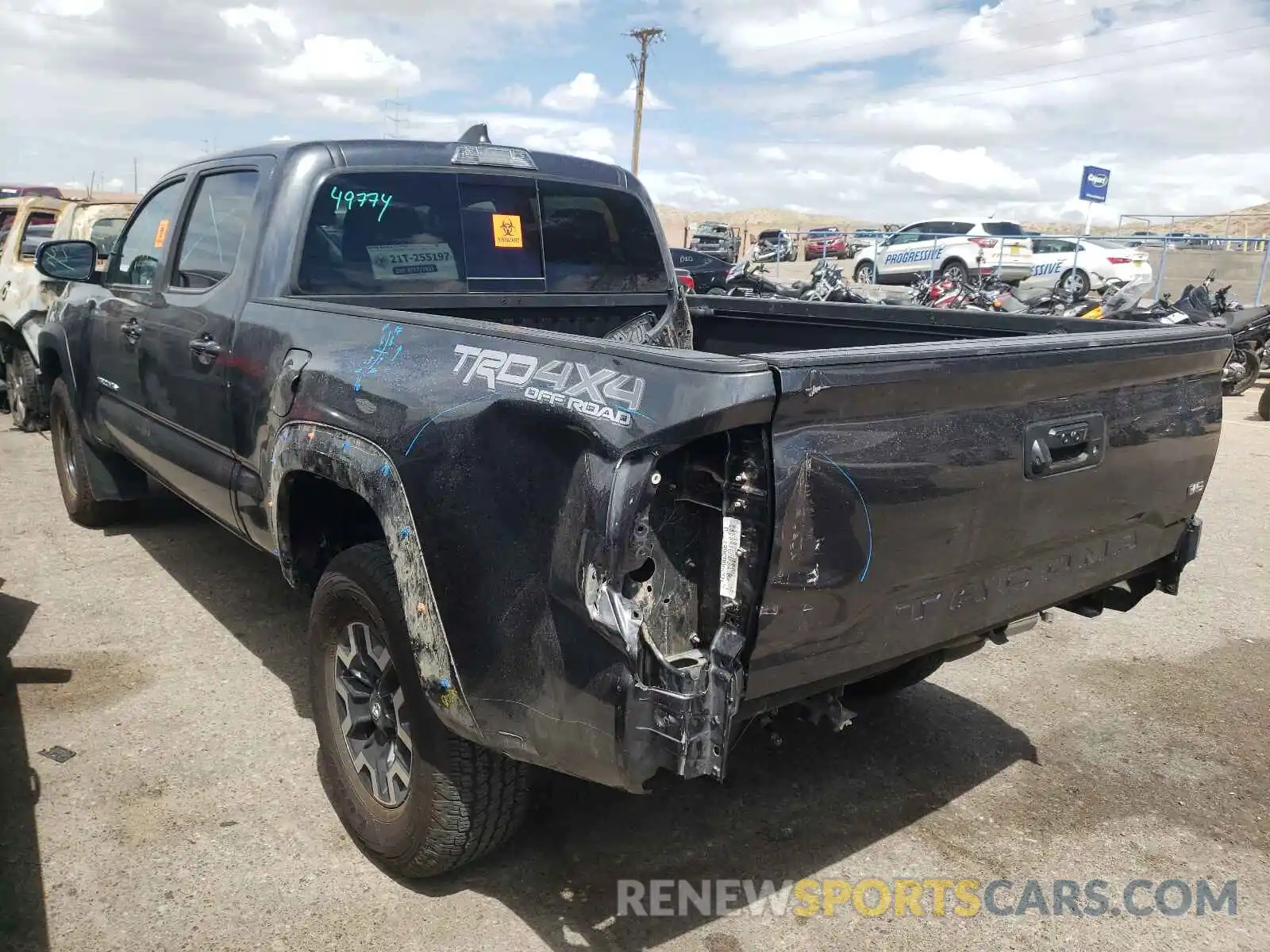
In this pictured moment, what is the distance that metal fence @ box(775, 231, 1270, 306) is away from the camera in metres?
17.7

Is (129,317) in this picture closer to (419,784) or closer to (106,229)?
(419,784)

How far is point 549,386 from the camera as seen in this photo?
6.98 feet

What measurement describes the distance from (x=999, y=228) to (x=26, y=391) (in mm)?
20167

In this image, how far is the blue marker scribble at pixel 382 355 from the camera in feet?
8.57

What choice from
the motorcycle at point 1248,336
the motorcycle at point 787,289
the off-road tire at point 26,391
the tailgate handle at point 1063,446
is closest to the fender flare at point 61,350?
the off-road tire at point 26,391

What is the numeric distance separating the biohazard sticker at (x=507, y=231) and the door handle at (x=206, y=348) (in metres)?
1.08

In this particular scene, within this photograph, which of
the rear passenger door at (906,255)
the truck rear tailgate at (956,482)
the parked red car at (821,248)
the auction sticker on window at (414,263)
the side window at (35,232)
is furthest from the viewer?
the parked red car at (821,248)

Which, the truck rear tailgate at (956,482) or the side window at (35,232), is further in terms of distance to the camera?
the side window at (35,232)

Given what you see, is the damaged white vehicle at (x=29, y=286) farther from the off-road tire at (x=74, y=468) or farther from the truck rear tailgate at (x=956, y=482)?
the truck rear tailgate at (x=956, y=482)

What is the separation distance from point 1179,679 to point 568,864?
2.89 metres

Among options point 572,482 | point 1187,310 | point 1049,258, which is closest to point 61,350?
point 572,482

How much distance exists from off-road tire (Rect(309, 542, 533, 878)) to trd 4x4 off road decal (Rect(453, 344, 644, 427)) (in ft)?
2.05

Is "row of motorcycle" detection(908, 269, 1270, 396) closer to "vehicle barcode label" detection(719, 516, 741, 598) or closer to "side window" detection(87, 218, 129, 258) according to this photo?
"side window" detection(87, 218, 129, 258)

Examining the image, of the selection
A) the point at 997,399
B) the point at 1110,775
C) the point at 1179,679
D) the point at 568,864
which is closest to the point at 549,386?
the point at 997,399
